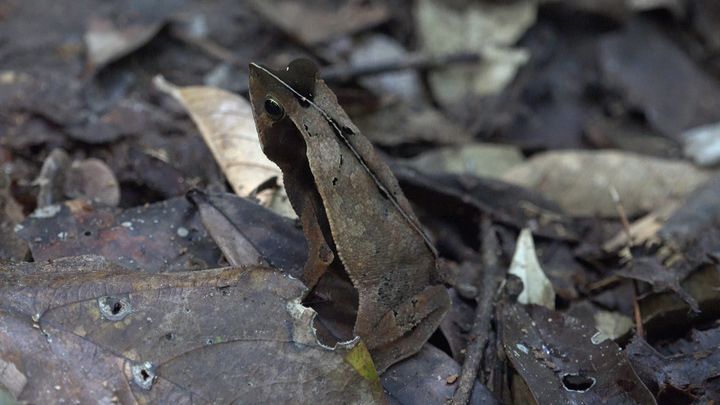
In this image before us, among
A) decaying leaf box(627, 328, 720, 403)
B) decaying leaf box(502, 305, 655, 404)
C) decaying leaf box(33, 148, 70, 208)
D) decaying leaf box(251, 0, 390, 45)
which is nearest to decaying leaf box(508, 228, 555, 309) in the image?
decaying leaf box(502, 305, 655, 404)

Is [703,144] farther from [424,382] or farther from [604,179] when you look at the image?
[424,382]

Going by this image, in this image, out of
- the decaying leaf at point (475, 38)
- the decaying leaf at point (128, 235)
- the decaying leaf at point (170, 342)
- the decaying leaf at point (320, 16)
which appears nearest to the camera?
the decaying leaf at point (170, 342)

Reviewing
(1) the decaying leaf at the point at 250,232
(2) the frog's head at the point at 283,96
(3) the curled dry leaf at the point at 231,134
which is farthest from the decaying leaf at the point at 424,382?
(3) the curled dry leaf at the point at 231,134

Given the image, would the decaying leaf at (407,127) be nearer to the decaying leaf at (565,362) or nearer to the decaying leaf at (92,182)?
the decaying leaf at (92,182)

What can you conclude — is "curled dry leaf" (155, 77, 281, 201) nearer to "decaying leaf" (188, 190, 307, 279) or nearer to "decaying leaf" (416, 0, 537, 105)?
"decaying leaf" (188, 190, 307, 279)

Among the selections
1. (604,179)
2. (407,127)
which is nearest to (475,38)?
(407,127)

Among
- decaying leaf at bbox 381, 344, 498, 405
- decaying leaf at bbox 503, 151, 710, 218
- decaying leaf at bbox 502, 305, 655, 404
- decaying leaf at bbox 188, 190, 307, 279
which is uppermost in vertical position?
decaying leaf at bbox 188, 190, 307, 279
